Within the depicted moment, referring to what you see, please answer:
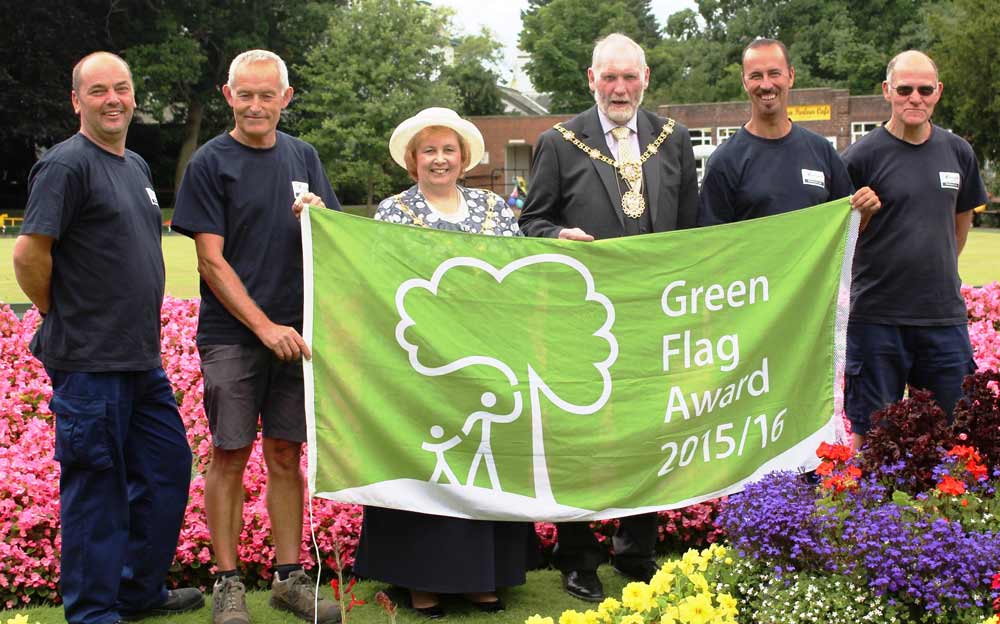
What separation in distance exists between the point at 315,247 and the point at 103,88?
1.04 meters

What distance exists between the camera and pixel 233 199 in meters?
4.75

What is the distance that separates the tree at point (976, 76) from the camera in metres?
51.5

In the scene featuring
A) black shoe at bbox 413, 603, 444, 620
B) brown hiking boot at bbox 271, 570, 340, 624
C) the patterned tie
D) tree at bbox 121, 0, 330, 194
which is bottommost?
black shoe at bbox 413, 603, 444, 620

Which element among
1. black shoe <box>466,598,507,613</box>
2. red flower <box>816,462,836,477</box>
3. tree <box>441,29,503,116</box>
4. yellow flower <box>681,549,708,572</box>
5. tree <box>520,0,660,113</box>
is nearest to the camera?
yellow flower <box>681,549,708,572</box>

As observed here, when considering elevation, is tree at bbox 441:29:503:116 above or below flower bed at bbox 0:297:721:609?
above

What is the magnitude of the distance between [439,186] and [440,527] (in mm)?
1479

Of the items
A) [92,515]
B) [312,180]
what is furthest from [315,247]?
[92,515]

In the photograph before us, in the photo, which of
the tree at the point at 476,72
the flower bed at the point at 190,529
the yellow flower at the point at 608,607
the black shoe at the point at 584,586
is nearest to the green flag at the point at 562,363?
the black shoe at the point at 584,586

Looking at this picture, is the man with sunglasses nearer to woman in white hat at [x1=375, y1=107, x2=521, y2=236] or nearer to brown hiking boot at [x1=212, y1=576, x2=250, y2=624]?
woman in white hat at [x1=375, y1=107, x2=521, y2=236]

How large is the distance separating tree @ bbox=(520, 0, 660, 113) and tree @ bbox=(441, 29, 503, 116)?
524 inches

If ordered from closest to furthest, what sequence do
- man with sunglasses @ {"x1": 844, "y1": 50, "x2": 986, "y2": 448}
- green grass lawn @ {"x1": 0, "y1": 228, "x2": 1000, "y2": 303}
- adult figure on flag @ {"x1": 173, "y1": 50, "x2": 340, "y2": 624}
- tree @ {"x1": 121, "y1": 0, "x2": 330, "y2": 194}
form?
adult figure on flag @ {"x1": 173, "y1": 50, "x2": 340, "y2": 624}, man with sunglasses @ {"x1": 844, "y1": 50, "x2": 986, "y2": 448}, green grass lawn @ {"x1": 0, "y1": 228, "x2": 1000, "y2": 303}, tree @ {"x1": 121, "y1": 0, "x2": 330, "y2": 194}

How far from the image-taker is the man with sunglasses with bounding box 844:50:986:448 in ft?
18.4

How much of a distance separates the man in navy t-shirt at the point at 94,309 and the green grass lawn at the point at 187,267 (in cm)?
1120

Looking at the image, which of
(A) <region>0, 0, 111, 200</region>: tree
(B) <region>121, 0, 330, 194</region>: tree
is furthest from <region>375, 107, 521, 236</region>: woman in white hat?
(B) <region>121, 0, 330, 194</region>: tree
